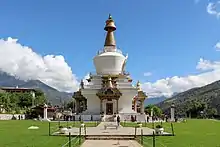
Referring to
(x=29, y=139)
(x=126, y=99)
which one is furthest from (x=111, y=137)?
(x=126, y=99)

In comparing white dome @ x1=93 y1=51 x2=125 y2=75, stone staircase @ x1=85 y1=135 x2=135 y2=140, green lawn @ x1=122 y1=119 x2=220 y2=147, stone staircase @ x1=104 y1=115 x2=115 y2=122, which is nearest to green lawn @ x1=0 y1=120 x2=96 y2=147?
stone staircase @ x1=85 y1=135 x2=135 y2=140

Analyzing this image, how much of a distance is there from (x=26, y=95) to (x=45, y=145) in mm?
111217

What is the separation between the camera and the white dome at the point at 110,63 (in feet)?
239

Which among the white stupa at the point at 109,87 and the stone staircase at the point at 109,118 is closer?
the stone staircase at the point at 109,118

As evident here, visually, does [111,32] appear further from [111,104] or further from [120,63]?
[111,104]

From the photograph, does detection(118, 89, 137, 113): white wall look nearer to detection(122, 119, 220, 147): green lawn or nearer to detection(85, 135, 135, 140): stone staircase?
detection(122, 119, 220, 147): green lawn

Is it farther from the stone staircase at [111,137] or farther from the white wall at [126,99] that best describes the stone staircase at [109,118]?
the stone staircase at [111,137]

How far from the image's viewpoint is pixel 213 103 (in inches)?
6019

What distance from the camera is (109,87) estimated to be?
6562cm

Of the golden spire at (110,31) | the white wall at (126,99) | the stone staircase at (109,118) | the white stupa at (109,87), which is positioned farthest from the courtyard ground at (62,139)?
the golden spire at (110,31)

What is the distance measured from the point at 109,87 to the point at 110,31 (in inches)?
664

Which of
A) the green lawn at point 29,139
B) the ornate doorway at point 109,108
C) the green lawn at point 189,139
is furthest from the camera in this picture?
Result: the ornate doorway at point 109,108

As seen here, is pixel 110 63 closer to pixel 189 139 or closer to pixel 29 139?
pixel 189 139

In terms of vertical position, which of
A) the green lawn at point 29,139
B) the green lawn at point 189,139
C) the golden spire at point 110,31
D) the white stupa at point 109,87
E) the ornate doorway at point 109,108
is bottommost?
the green lawn at point 189,139
